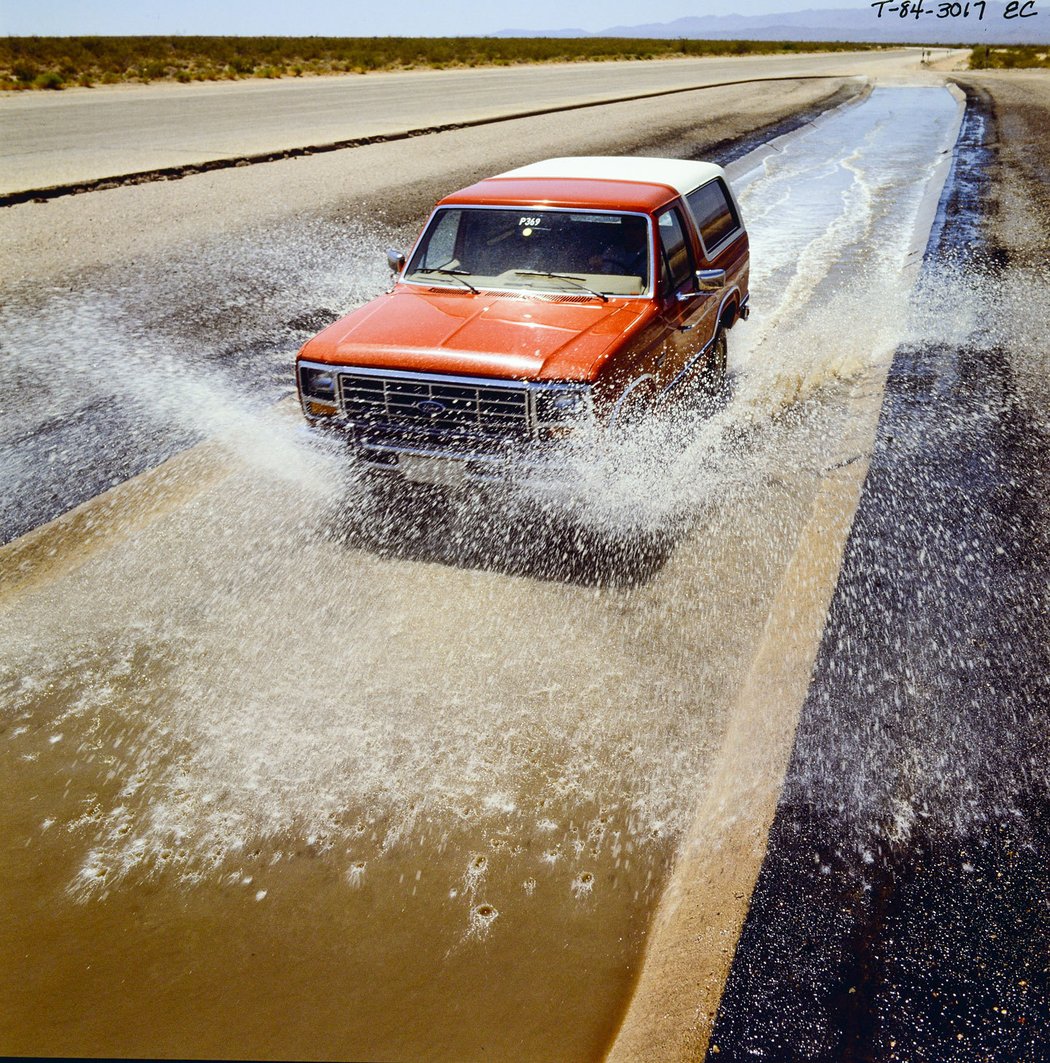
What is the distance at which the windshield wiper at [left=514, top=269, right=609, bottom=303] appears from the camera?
573 centimetres

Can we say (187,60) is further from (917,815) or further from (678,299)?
(917,815)

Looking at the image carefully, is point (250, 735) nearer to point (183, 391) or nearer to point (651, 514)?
point (651, 514)

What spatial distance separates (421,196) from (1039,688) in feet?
44.1

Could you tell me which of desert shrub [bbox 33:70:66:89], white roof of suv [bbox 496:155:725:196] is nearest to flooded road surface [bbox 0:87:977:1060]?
white roof of suv [bbox 496:155:725:196]

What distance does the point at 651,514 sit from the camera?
5.67 m

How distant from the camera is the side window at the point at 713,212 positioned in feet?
22.6

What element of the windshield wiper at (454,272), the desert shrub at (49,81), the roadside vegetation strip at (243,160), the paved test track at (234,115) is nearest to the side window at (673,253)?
the windshield wiper at (454,272)

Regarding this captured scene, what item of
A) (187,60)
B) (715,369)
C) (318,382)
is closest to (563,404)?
(318,382)

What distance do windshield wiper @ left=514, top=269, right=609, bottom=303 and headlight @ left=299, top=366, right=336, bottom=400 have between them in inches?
55.3

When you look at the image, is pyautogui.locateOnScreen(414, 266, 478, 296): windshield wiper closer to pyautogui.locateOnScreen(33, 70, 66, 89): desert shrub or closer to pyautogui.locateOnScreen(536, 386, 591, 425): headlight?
pyautogui.locateOnScreen(536, 386, 591, 425): headlight

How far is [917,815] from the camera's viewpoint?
3447mm

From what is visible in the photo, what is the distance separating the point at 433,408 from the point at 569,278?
A: 136 centimetres

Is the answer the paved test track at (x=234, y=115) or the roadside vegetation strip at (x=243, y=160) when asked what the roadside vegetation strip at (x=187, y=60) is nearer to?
the paved test track at (x=234, y=115)

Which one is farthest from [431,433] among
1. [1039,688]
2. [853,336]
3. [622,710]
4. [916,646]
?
[853,336]
